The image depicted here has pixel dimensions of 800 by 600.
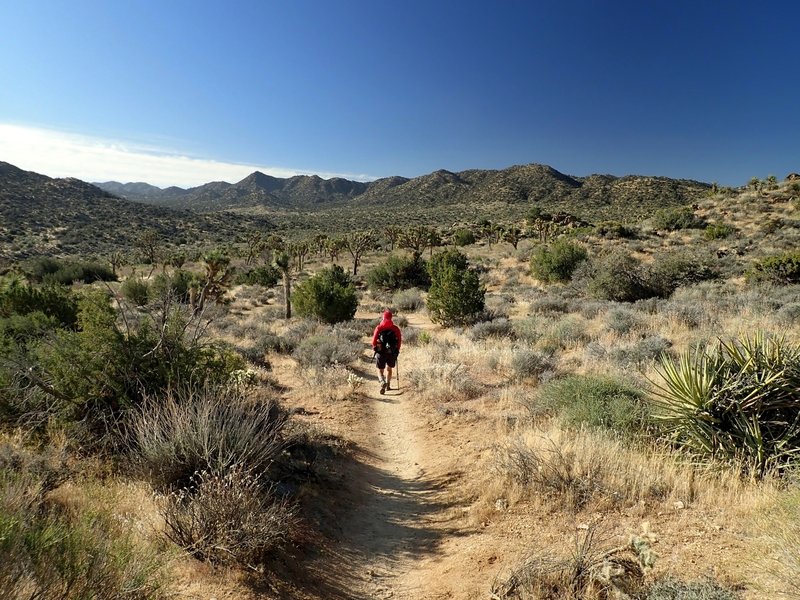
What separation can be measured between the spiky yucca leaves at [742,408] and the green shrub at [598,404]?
1.53 feet

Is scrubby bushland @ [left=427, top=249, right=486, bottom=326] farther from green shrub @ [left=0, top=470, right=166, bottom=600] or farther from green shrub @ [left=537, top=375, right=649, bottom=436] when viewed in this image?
green shrub @ [left=0, top=470, right=166, bottom=600]

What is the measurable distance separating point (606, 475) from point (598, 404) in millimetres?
1790

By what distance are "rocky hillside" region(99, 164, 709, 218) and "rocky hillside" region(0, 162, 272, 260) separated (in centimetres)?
4733

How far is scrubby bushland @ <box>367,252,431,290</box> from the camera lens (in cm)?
3338

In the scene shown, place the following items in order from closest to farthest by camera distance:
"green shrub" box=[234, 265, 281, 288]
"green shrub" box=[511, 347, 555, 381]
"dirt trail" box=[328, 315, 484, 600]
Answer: "dirt trail" box=[328, 315, 484, 600] → "green shrub" box=[511, 347, 555, 381] → "green shrub" box=[234, 265, 281, 288]

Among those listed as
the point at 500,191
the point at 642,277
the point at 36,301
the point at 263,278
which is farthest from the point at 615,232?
the point at 500,191

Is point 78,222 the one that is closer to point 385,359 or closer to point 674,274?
point 385,359

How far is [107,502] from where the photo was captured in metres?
4.00

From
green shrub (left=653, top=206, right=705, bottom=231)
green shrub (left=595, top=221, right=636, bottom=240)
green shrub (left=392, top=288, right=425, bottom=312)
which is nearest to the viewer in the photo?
green shrub (left=392, top=288, right=425, bottom=312)

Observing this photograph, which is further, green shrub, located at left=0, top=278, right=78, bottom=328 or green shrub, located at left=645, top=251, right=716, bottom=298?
green shrub, located at left=645, top=251, right=716, bottom=298

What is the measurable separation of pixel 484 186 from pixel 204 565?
124 meters

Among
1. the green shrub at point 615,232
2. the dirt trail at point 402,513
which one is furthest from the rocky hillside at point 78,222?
the green shrub at point 615,232

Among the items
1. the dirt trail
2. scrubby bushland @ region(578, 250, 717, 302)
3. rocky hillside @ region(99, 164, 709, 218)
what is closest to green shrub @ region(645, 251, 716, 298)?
scrubby bushland @ region(578, 250, 717, 302)

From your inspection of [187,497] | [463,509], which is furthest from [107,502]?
[463,509]
